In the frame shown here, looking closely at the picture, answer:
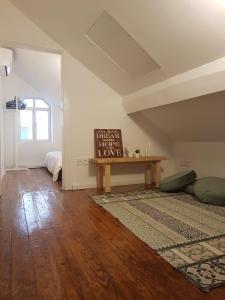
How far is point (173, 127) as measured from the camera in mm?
→ 4141

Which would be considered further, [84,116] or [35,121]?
[35,121]

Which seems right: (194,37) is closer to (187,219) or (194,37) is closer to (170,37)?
(170,37)

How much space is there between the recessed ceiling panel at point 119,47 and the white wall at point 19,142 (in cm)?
420

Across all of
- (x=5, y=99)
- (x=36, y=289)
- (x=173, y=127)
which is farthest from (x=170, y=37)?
(x=5, y=99)

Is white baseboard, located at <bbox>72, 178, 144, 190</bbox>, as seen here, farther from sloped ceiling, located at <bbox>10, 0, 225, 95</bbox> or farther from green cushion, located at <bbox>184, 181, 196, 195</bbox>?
sloped ceiling, located at <bbox>10, 0, 225, 95</bbox>

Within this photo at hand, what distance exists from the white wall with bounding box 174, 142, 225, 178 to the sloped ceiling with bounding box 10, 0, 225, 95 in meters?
1.42

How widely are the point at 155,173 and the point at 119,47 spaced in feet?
7.08

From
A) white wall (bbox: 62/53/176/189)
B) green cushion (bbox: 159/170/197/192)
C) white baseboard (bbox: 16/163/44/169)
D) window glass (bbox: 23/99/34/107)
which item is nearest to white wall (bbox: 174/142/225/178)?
green cushion (bbox: 159/170/197/192)

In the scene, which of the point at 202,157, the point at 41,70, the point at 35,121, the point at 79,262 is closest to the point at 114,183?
the point at 202,157

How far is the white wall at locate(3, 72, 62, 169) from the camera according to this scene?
6711 millimetres

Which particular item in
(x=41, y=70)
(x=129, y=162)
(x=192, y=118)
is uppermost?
(x=41, y=70)

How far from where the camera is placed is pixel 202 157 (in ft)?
13.2

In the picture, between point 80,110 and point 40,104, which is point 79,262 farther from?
point 40,104

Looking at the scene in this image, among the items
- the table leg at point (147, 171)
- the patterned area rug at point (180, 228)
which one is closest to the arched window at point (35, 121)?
the table leg at point (147, 171)
